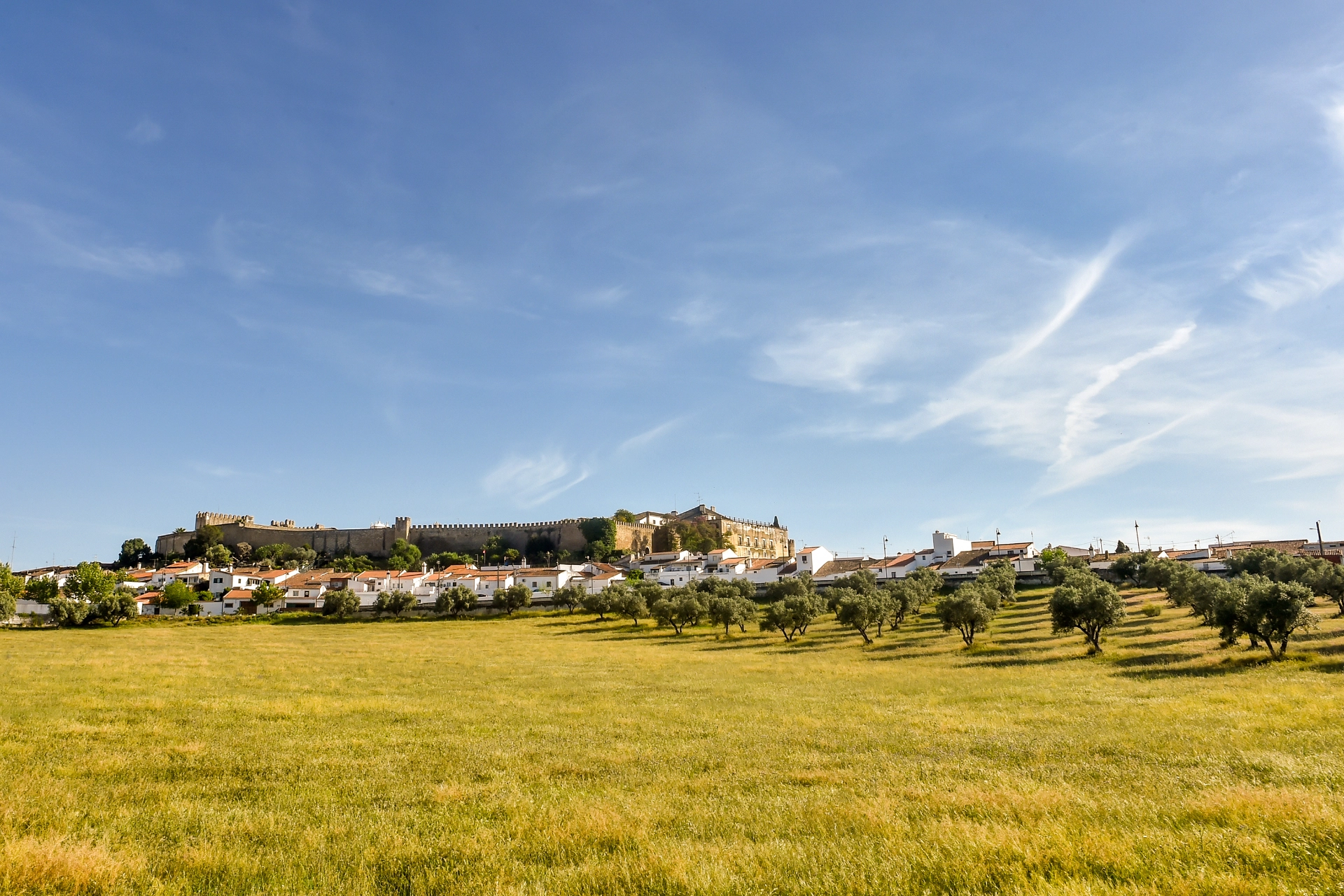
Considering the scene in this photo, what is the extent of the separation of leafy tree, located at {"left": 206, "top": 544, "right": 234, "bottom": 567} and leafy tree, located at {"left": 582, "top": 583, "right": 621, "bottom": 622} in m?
112

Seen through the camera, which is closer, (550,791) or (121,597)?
(550,791)

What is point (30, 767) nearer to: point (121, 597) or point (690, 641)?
point (690, 641)

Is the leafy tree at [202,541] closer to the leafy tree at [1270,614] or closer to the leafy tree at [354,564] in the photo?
the leafy tree at [354,564]

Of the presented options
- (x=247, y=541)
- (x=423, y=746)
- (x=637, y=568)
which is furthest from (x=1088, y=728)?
(x=247, y=541)

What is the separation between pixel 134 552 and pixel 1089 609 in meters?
222

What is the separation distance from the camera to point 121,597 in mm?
91812

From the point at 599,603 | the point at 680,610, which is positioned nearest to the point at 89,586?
the point at 599,603

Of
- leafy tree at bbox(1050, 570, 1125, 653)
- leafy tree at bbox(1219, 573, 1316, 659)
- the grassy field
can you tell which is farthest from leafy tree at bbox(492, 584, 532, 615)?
leafy tree at bbox(1219, 573, 1316, 659)

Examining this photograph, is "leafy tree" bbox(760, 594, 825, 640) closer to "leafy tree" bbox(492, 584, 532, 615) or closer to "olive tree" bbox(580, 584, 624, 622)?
"olive tree" bbox(580, 584, 624, 622)

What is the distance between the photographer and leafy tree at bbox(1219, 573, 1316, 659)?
37812mm

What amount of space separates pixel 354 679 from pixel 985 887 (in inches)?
1336

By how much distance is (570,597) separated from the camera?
102m

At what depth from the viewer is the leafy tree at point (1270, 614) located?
37.8 m

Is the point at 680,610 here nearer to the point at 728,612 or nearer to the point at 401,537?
the point at 728,612
